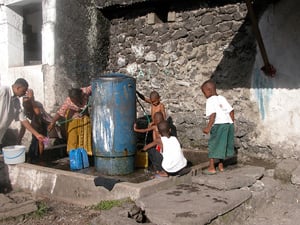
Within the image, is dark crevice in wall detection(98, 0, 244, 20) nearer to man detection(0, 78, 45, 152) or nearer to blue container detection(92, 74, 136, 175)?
blue container detection(92, 74, 136, 175)

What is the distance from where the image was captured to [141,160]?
604cm

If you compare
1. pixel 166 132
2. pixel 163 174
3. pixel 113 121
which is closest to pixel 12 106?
pixel 113 121

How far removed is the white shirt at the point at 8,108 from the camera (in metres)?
5.73

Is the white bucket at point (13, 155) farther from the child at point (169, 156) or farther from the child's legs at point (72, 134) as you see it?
the child at point (169, 156)

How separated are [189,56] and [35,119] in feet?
9.58

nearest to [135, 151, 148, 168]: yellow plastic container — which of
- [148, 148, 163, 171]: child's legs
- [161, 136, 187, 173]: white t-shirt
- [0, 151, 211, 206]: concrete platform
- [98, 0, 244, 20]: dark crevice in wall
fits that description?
[148, 148, 163, 171]: child's legs

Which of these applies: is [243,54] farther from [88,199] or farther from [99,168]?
[88,199]

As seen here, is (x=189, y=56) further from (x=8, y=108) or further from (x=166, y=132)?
(x=8, y=108)

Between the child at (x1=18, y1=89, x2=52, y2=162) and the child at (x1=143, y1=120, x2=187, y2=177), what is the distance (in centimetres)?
238

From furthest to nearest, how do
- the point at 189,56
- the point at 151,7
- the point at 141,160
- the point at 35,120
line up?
the point at 151,7
the point at 189,56
the point at 35,120
the point at 141,160

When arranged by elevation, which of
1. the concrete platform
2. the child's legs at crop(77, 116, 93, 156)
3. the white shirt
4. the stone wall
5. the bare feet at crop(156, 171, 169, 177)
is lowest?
the concrete platform

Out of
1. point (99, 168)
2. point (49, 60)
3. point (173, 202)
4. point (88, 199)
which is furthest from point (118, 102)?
point (49, 60)

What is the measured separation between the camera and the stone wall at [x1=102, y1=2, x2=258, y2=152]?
21.1 feet

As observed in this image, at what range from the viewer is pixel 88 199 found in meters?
4.93
